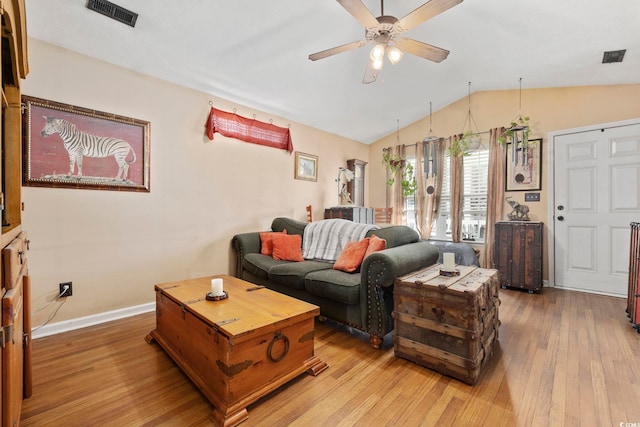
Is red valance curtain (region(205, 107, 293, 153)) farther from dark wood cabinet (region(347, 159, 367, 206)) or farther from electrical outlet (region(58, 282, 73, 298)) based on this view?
electrical outlet (region(58, 282, 73, 298))

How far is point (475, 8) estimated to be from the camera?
2.41 m

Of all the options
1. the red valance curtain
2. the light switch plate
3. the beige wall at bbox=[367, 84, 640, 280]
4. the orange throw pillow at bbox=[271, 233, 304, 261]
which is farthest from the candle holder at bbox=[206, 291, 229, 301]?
the light switch plate

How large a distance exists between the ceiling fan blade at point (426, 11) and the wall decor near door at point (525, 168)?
3.07m

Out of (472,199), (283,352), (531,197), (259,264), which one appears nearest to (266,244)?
(259,264)

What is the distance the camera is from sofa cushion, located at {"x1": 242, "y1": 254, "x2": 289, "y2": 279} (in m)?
2.99

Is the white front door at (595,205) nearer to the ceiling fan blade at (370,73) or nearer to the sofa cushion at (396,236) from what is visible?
the sofa cushion at (396,236)

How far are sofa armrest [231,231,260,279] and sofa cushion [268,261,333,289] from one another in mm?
637

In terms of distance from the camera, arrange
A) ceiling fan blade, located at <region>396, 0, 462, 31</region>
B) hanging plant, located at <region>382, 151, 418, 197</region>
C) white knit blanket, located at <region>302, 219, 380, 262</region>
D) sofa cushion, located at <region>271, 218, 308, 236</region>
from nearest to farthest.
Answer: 1. ceiling fan blade, located at <region>396, 0, 462, 31</region>
2. white knit blanket, located at <region>302, 219, 380, 262</region>
3. sofa cushion, located at <region>271, 218, 308, 236</region>
4. hanging plant, located at <region>382, 151, 418, 197</region>

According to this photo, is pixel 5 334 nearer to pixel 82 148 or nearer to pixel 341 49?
pixel 82 148

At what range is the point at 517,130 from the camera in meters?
3.92

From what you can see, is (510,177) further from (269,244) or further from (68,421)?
(68,421)

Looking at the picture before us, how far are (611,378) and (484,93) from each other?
3904 millimetres

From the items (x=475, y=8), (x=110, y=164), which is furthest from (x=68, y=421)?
(x=475, y=8)

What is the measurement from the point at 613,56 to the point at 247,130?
13.3 feet
